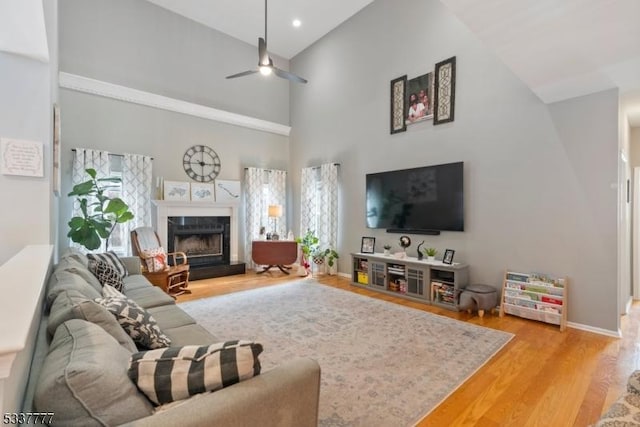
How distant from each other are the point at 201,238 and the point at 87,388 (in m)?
5.41

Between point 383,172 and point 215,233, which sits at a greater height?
point 383,172

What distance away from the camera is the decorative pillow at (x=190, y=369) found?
3.17 ft

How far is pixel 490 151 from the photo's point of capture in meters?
3.88

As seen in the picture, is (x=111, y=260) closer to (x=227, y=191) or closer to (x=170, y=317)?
(x=170, y=317)

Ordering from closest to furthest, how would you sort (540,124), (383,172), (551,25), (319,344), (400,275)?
(551,25) < (319,344) < (540,124) < (400,275) < (383,172)

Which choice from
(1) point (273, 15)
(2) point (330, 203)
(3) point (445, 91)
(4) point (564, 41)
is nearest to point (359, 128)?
(2) point (330, 203)

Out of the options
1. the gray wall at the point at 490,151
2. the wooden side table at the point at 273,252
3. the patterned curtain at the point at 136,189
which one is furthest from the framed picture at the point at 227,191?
the gray wall at the point at 490,151

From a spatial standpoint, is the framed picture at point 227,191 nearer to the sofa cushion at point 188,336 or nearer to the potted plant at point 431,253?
the potted plant at point 431,253

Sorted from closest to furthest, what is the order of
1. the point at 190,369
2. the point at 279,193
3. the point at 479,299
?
1. the point at 190,369
2. the point at 479,299
3. the point at 279,193

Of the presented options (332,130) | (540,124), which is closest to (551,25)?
(540,124)

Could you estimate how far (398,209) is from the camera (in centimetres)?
479

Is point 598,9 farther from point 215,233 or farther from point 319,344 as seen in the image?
point 215,233

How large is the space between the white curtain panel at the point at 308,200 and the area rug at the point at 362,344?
7.13ft

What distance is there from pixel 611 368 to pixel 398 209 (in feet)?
9.58
